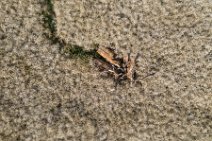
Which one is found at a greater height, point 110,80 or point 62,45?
point 62,45

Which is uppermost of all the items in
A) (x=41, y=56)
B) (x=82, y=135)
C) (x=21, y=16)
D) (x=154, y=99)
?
(x=21, y=16)

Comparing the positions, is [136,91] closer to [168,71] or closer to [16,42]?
[168,71]

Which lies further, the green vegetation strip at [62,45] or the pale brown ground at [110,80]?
the green vegetation strip at [62,45]

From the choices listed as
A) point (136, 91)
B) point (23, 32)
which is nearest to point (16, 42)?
point (23, 32)

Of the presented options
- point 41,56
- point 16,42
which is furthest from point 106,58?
point 16,42

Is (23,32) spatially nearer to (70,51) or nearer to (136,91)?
(70,51)

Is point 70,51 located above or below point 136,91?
above
